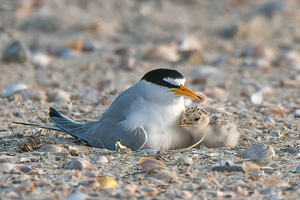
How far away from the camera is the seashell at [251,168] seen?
2.54 metres

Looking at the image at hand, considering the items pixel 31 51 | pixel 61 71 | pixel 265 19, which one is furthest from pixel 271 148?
pixel 265 19

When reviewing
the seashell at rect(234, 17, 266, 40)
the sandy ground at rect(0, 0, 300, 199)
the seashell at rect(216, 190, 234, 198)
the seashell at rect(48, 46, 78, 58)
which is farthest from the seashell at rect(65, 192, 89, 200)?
the seashell at rect(234, 17, 266, 40)

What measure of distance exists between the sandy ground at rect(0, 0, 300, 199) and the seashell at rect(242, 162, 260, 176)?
0.4 inches

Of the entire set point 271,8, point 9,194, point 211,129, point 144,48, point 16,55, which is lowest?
point 9,194

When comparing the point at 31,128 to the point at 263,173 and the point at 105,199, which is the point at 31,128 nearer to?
the point at 105,199

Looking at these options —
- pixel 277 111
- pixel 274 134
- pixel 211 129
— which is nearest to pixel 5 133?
pixel 211 129

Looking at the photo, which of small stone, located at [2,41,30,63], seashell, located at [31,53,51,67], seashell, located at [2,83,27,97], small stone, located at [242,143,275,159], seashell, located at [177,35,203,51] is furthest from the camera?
seashell, located at [177,35,203,51]

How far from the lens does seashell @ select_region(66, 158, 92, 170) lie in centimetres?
257

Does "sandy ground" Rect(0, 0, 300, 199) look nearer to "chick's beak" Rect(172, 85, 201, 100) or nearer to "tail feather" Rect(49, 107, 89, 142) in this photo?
"tail feather" Rect(49, 107, 89, 142)

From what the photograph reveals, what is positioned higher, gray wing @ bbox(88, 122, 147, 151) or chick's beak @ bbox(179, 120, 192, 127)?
chick's beak @ bbox(179, 120, 192, 127)

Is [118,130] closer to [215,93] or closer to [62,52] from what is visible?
[215,93]

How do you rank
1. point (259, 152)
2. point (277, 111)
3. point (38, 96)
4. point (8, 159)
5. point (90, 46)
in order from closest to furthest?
point (8, 159) < point (259, 152) < point (277, 111) < point (38, 96) < point (90, 46)

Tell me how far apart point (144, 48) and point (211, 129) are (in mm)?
3365

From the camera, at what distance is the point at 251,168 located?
8.46 ft
